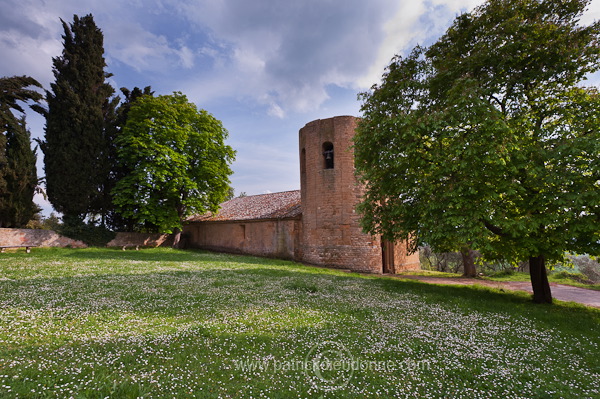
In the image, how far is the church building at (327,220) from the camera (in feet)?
66.0

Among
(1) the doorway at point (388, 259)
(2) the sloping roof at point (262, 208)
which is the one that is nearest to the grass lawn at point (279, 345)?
(1) the doorway at point (388, 259)

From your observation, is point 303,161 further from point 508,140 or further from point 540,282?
point 540,282

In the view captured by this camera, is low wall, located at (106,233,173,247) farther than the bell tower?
Yes

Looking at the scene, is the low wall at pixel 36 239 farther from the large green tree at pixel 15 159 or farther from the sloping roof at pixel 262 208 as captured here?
the sloping roof at pixel 262 208

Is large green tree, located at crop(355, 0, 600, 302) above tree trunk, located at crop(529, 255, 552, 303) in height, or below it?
above

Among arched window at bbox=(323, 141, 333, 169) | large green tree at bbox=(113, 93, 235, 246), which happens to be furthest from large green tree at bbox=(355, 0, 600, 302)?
large green tree at bbox=(113, 93, 235, 246)

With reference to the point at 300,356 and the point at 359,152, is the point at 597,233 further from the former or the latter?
the point at 300,356

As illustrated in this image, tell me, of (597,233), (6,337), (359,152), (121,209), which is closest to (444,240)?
(597,233)

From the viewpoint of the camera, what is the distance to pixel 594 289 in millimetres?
15414

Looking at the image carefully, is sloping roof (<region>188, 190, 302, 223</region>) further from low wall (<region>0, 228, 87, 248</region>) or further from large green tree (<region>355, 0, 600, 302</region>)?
large green tree (<region>355, 0, 600, 302</region>)

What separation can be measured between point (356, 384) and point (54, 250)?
24.8 m

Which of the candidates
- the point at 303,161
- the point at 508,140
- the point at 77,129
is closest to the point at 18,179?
the point at 77,129

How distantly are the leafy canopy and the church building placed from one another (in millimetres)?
8406

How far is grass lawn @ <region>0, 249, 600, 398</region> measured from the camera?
422 centimetres
